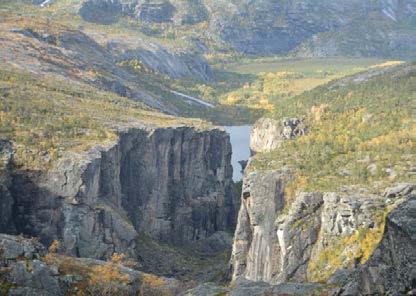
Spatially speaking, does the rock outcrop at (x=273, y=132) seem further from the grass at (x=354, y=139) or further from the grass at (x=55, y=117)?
the grass at (x=55, y=117)

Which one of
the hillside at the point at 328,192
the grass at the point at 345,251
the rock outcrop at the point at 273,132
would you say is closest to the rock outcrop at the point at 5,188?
the hillside at the point at 328,192

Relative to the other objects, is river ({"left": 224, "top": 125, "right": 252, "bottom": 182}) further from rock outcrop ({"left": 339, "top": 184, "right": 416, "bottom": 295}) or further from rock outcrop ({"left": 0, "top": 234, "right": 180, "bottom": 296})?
rock outcrop ({"left": 339, "top": 184, "right": 416, "bottom": 295})

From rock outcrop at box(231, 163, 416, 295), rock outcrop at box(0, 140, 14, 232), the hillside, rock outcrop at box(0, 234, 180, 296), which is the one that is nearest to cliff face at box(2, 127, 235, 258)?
rock outcrop at box(0, 140, 14, 232)

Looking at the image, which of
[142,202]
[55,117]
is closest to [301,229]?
[142,202]

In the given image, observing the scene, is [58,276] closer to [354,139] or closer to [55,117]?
[354,139]

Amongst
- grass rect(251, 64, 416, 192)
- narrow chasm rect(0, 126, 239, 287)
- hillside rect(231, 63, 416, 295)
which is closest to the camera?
hillside rect(231, 63, 416, 295)

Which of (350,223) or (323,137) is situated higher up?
(323,137)

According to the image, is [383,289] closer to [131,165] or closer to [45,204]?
[45,204]

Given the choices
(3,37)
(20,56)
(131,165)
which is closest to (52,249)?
(131,165)
